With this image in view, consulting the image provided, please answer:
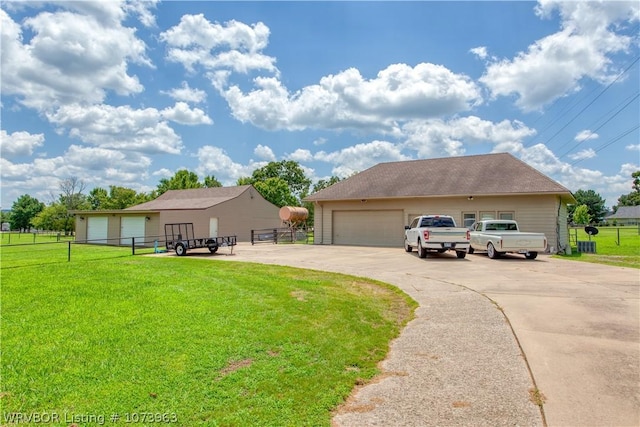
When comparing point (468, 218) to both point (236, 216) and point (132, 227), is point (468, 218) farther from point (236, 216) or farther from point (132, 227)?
point (132, 227)

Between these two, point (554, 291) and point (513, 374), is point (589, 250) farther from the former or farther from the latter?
point (513, 374)

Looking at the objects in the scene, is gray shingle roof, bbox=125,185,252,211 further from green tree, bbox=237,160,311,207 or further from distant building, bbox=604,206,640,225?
distant building, bbox=604,206,640,225

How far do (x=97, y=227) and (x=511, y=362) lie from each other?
3600cm

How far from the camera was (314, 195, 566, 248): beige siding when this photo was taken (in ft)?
65.0

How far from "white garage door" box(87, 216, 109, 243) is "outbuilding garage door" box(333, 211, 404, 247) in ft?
67.9

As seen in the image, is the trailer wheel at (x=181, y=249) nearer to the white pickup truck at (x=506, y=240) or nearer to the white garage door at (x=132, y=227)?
the white pickup truck at (x=506, y=240)

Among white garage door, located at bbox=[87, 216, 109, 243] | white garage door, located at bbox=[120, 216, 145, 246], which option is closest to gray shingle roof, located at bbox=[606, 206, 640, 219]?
white garage door, located at bbox=[120, 216, 145, 246]

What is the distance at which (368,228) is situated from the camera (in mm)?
24797

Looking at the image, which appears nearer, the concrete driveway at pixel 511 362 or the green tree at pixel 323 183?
the concrete driveway at pixel 511 362

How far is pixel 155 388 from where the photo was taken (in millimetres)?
3357

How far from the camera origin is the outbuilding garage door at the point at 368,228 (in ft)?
78.5

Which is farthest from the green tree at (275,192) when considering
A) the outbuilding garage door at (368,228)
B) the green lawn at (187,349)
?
the green lawn at (187,349)

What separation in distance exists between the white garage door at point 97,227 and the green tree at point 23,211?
62847 mm

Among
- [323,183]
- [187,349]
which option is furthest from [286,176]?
[187,349]
